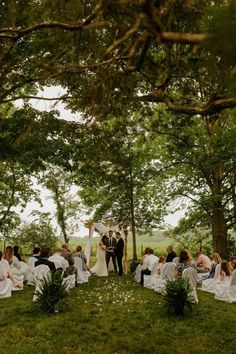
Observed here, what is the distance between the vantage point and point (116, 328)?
1048 centimetres

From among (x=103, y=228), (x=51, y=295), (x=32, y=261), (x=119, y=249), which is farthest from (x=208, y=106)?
(x=103, y=228)

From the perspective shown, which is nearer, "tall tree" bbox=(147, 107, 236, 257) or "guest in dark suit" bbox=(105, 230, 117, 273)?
"tall tree" bbox=(147, 107, 236, 257)

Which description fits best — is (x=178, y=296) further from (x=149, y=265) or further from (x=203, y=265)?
(x=203, y=265)

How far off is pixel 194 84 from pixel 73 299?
7630 millimetres

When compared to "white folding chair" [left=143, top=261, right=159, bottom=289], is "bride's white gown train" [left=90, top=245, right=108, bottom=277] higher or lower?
higher

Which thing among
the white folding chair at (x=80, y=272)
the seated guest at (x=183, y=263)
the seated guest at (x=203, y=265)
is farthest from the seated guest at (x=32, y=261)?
the seated guest at (x=203, y=265)

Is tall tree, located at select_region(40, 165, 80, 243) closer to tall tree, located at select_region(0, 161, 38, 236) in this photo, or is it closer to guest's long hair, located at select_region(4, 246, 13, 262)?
tall tree, located at select_region(0, 161, 38, 236)

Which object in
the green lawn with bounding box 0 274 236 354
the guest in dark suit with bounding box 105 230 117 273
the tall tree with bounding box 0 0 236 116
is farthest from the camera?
the guest in dark suit with bounding box 105 230 117 273

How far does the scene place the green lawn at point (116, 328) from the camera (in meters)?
9.06

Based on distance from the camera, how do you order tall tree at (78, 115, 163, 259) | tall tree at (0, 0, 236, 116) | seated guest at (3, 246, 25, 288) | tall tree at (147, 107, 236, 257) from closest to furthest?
tall tree at (0, 0, 236, 116) → seated guest at (3, 246, 25, 288) → tall tree at (147, 107, 236, 257) → tall tree at (78, 115, 163, 259)

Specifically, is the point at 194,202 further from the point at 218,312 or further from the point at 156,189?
the point at 218,312

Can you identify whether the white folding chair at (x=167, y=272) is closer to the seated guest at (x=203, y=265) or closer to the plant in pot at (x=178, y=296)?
the plant in pot at (x=178, y=296)

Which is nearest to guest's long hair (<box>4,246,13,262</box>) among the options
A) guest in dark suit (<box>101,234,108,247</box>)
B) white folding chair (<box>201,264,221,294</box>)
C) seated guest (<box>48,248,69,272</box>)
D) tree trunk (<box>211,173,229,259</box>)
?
seated guest (<box>48,248,69,272</box>)

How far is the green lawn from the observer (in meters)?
9.06
